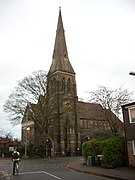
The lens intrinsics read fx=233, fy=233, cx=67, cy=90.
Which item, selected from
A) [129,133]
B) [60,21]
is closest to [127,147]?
[129,133]

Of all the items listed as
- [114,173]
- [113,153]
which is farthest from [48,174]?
[113,153]

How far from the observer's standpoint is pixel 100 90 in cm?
3148

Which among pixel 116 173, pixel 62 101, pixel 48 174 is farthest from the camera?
pixel 62 101

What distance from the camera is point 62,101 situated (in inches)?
1933

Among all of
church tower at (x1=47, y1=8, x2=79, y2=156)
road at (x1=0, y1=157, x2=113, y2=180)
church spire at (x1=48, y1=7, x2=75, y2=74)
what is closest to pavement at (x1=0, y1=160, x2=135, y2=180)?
road at (x1=0, y1=157, x2=113, y2=180)

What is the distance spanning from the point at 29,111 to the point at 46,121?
3887mm

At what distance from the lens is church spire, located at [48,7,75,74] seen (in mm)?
66625

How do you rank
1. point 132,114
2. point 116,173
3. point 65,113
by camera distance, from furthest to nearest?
1. point 65,113
2. point 132,114
3. point 116,173

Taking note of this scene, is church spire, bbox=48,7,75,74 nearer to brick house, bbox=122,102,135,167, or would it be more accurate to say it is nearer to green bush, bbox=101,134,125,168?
brick house, bbox=122,102,135,167

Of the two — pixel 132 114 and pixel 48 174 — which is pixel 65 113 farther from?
pixel 48 174

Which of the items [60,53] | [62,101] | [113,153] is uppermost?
[60,53]

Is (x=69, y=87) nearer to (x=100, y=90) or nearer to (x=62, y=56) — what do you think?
(x=62, y=56)

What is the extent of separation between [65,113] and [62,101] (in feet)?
26.0

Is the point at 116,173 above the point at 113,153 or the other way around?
the other way around
